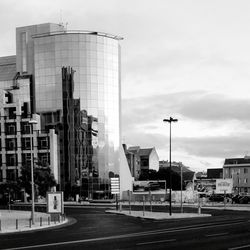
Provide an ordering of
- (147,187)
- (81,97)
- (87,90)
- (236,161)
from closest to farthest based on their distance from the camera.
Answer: (81,97) < (87,90) < (147,187) < (236,161)

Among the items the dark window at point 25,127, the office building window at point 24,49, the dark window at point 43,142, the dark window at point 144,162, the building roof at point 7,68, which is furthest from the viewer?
the dark window at point 144,162

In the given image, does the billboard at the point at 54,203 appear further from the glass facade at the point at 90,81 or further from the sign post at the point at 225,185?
the glass facade at the point at 90,81

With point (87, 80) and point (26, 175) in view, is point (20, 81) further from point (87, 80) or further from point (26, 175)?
point (26, 175)

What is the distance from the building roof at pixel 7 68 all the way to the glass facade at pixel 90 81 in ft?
58.3

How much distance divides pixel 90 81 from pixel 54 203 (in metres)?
80.5

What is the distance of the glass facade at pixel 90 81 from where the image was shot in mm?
118375

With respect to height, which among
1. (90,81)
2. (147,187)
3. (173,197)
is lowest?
(173,197)

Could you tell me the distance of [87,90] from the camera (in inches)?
4665

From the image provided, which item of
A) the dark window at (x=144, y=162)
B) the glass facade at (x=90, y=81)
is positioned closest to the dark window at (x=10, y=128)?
the glass facade at (x=90, y=81)

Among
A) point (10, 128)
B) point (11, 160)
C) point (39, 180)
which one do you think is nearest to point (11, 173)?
point (11, 160)

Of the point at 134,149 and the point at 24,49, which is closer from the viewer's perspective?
the point at 24,49

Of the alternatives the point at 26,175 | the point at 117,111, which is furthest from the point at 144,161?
the point at 26,175

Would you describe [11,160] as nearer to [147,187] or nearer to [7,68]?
[7,68]

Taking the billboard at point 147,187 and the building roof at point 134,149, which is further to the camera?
the building roof at point 134,149
